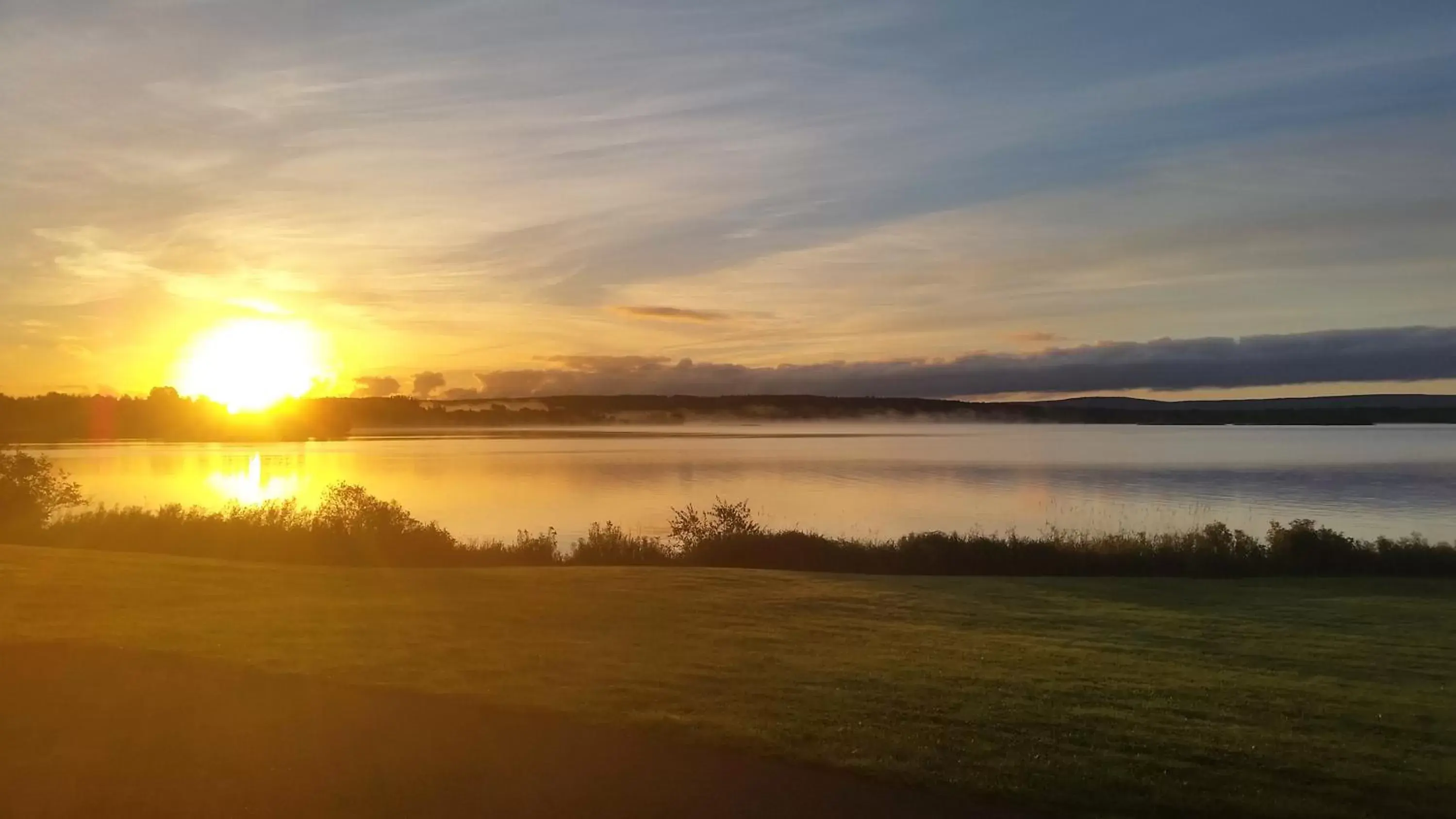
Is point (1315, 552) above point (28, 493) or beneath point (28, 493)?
beneath

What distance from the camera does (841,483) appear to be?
161 ft

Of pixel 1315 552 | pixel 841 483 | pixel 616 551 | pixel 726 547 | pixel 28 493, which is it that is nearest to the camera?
pixel 1315 552

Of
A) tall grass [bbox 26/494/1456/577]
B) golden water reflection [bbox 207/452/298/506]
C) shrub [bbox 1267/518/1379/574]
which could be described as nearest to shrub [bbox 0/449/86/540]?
tall grass [bbox 26/494/1456/577]

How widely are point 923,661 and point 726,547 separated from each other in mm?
14253

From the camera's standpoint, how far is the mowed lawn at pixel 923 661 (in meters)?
7.35

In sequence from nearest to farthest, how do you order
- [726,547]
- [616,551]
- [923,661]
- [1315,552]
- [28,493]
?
[923,661], [1315,552], [616,551], [726,547], [28,493]

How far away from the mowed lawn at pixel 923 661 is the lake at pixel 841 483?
14.1 metres

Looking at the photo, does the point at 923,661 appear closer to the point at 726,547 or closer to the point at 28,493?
the point at 726,547

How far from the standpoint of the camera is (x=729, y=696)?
29.3 feet

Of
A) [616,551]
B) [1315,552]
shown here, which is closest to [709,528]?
[616,551]

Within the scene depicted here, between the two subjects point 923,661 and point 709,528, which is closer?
point 923,661

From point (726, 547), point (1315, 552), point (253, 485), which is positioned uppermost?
point (253, 485)

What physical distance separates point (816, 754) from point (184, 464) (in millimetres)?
65167

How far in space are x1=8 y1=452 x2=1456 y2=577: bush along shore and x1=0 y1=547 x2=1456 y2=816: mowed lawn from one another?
5489 mm
